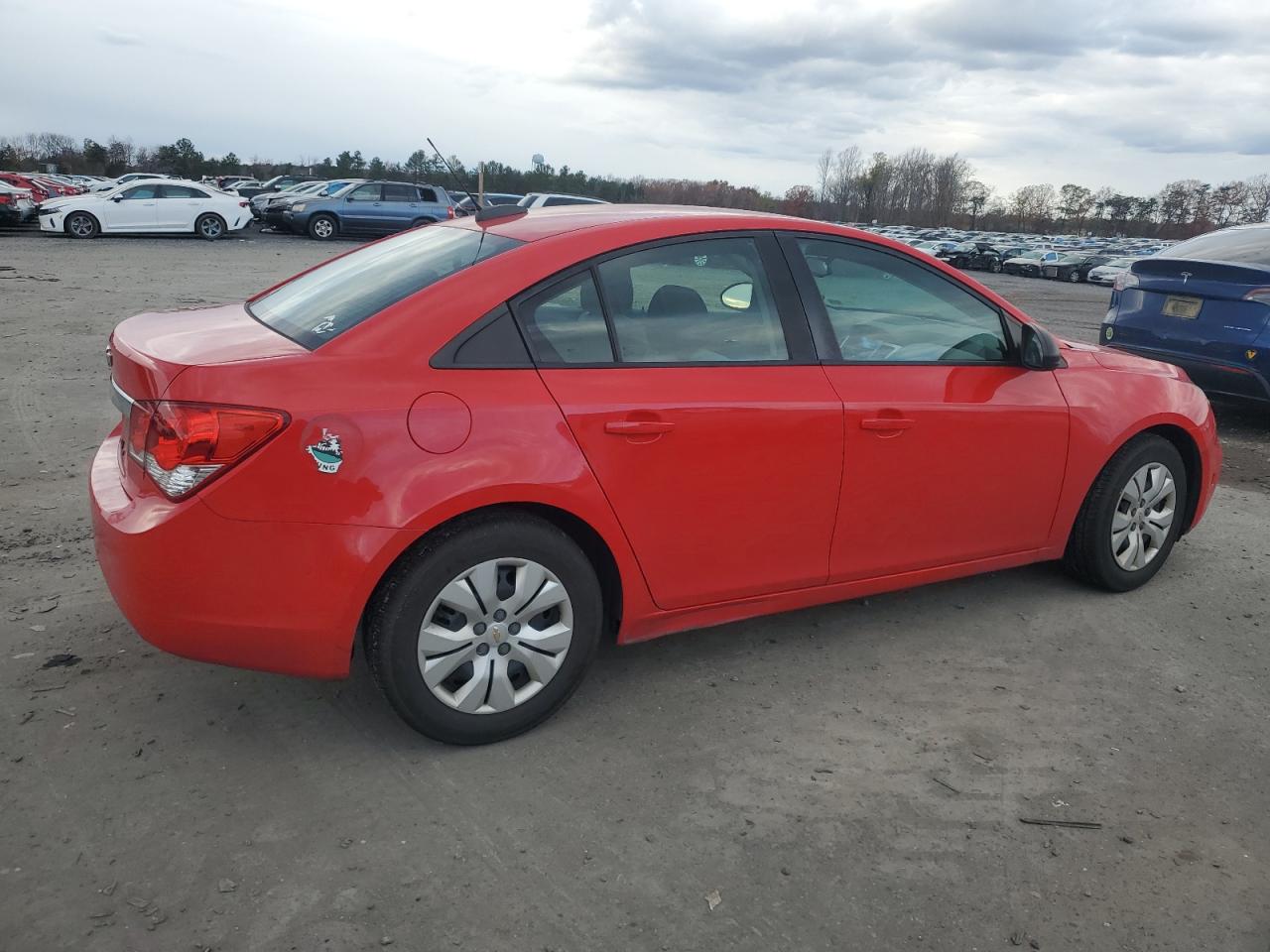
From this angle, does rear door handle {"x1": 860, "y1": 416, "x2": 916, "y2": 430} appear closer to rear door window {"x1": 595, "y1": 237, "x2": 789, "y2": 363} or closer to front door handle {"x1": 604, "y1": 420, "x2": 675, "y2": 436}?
rear door window {"x1": 595, "y1": 237, "x2": 789, "y2": 363}

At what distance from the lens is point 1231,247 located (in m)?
8.10

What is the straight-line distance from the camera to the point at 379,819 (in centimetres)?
269

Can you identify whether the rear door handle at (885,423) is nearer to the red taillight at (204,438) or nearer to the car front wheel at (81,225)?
the red taillight at (204,438)

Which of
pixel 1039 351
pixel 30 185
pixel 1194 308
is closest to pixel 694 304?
pixel 1039 351

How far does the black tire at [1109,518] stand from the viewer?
422cm

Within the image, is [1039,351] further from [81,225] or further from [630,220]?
[81,225]

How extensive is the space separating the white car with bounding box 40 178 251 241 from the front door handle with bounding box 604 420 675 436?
24.0 meters

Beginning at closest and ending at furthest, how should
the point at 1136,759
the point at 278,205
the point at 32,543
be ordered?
the point at 1136,759 < the point at 32,543 < the point at 278,205

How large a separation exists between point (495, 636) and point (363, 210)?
27.2 m

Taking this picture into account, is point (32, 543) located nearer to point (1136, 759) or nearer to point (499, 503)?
point (499, 503)

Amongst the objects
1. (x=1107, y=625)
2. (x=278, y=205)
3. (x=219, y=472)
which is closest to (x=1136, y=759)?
(x=1107, y=625)

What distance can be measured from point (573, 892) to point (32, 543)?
3267 mm

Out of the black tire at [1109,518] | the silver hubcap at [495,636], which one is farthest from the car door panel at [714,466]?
the black tire at [1109,518]

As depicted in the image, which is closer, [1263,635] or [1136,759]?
[1136,759]
